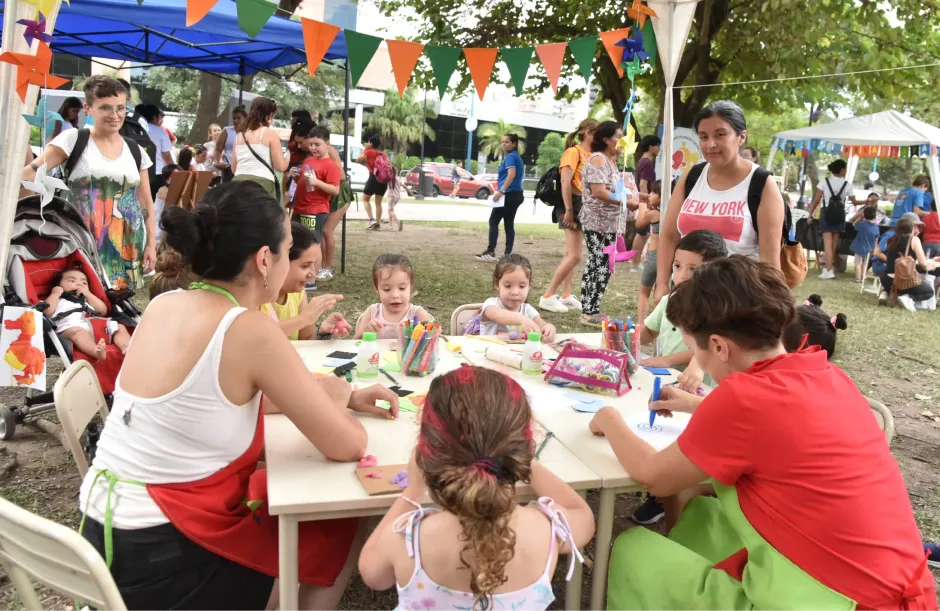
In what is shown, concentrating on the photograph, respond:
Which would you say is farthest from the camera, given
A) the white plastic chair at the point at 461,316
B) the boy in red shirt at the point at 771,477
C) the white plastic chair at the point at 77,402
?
the white plastic chair at the point at 461,316

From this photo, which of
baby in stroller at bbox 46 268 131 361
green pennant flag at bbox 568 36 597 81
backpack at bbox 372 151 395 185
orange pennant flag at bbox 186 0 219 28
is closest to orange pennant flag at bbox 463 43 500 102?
green pennant flag at bbox 568 36 597 81

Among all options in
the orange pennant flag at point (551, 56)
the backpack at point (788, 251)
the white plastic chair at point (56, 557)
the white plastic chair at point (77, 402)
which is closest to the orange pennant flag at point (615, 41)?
the orange pennant flag at point (551, 56)

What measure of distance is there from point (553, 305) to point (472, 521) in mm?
5551

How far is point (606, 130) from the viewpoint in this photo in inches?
227

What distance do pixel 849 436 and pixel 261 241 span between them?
1463 millimetres

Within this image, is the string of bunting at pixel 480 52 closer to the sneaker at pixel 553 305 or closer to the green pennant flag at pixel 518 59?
the green pennant flag at pixel 518 59

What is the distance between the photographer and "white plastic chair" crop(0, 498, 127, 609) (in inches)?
47.3

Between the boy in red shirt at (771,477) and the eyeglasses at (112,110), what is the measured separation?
135 inches

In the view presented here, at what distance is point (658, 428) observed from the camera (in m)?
2.16

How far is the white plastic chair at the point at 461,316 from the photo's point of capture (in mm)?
3576

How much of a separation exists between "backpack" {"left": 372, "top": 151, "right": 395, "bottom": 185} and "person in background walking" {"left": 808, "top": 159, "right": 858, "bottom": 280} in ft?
22.5

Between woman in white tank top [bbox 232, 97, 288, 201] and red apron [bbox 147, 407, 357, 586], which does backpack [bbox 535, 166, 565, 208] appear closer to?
woman in white tank top [bbox 232, 97, 288, 201]

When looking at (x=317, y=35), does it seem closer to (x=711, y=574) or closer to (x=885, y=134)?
(x=711, y=574)

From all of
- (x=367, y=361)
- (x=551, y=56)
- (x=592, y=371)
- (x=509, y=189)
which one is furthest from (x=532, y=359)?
(x=509, y=189)
